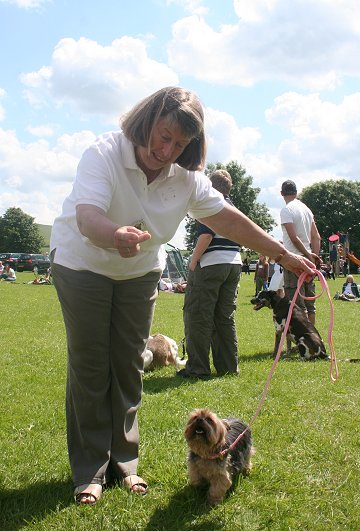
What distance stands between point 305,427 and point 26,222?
89108mm

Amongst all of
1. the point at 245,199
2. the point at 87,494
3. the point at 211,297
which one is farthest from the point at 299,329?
the point at 245,199

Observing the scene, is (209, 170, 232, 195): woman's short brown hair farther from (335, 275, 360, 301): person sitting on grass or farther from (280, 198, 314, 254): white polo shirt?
(335, 275, 360, 301): person sitting on grass

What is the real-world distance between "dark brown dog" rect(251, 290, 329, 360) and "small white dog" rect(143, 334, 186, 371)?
1634 mm

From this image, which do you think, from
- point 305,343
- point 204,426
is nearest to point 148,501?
point 204,426

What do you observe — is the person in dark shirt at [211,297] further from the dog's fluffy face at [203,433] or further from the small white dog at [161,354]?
the dog's fluffy face at [203,433]

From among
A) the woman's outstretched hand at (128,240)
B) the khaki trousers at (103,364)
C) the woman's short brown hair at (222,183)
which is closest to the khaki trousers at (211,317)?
the woman's short brown hair at (222,183)

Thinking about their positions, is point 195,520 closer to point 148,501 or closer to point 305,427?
point 148,501

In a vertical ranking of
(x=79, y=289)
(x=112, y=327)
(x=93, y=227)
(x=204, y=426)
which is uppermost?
(x=93, y=227)

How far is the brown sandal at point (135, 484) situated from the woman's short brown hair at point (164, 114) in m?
A: 1.86

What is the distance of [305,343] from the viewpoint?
7.38 m

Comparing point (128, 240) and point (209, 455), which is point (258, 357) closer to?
point (209, 455)

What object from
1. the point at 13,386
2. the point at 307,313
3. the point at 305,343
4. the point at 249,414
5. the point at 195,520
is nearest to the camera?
the point at 195,520

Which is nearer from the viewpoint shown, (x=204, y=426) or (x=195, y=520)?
(x=195, y=520)

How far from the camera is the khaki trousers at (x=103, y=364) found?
2.92 metres
